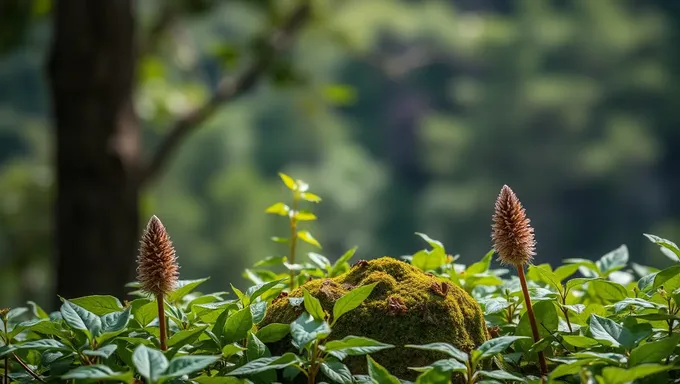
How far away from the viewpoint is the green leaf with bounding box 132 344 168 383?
66 centimetres

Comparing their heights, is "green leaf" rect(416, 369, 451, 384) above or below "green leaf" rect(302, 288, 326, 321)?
below

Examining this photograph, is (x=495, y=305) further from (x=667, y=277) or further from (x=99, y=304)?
(x=99, y=304)

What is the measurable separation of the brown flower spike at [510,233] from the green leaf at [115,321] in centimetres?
36

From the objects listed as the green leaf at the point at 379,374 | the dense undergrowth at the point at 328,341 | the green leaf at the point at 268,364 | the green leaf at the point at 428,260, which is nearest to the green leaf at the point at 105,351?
the dense undergrowth at the point at 328,341

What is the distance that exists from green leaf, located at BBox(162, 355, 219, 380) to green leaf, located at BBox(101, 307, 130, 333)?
11cm

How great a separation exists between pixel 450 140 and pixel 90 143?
27936 mm

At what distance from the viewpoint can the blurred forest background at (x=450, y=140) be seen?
89.4 ft

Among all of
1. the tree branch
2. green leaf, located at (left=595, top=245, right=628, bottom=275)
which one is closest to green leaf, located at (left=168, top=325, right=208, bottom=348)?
green leaf, located at (left=595, top=245, right=628, bottom=275)

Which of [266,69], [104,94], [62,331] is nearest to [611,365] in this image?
[62,331]

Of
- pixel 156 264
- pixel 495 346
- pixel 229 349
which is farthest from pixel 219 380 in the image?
pixel 495 346

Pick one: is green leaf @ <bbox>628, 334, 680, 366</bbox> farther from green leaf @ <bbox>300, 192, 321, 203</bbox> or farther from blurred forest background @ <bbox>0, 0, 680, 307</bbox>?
blurred forest background @ <bbox>0, 0, 680, 307</bbox>

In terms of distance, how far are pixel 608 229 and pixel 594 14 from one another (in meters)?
8.20

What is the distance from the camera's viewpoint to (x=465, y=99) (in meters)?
30.9

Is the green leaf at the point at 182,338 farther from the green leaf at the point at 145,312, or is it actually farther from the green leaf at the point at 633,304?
the green leaf at the point at 633,304
